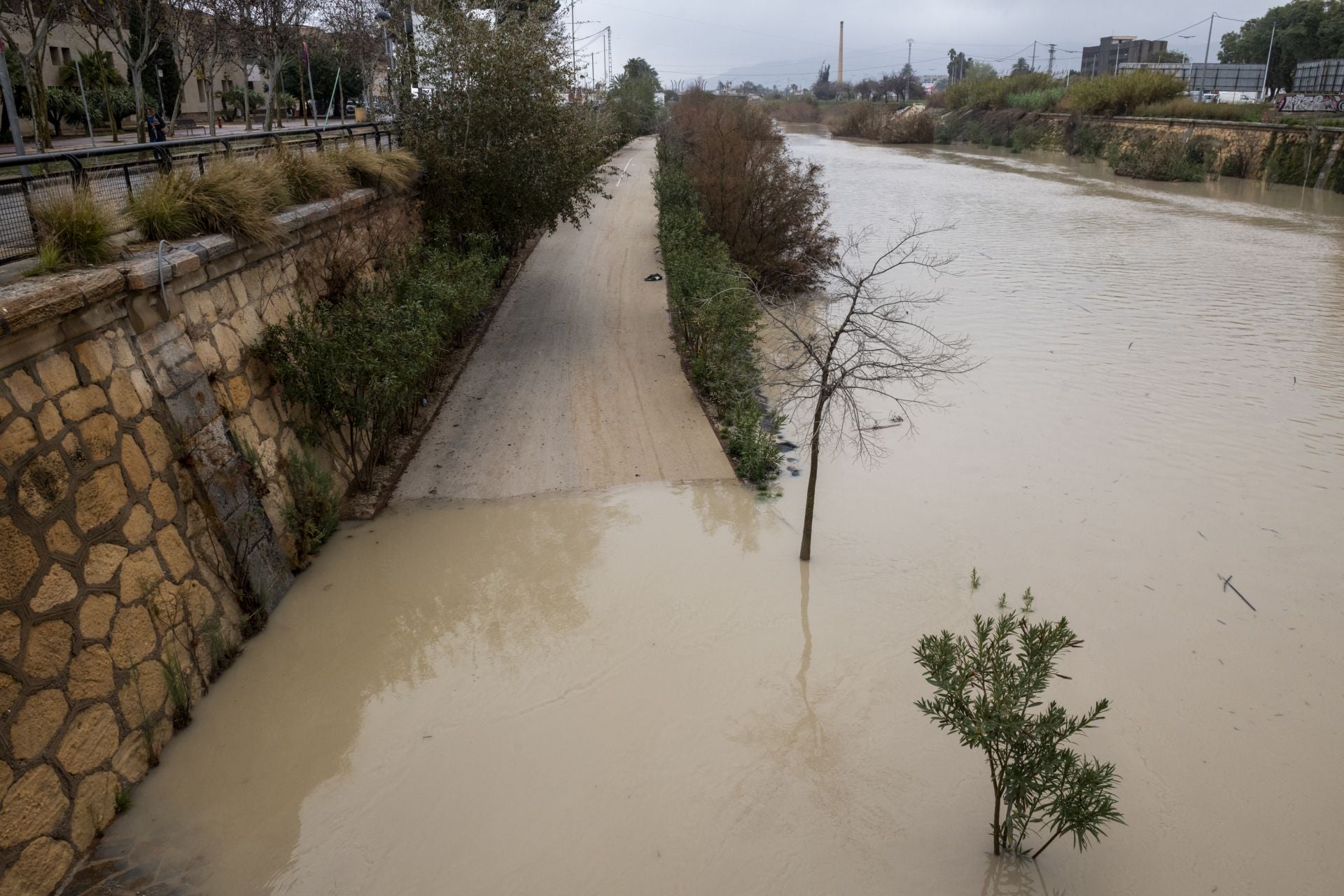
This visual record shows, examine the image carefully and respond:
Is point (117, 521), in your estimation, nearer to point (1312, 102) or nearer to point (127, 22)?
point (127, 22)

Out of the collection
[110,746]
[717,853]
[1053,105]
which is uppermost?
[1053,105]

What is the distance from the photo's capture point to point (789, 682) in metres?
6.83

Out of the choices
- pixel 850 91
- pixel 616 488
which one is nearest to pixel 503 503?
pixel 616 488

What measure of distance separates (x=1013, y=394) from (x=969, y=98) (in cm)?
6146

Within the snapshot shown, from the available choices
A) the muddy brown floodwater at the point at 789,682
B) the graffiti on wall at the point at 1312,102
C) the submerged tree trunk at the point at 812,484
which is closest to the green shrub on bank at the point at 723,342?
the muddy brown floodwater at the point at 789,682

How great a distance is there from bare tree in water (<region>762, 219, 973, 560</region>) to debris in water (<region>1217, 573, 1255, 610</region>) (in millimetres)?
3091

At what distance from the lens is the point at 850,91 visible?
5281 inches

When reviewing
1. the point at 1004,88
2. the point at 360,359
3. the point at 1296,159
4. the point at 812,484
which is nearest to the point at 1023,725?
the point at 812,484

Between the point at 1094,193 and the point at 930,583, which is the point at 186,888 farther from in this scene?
the point at 1094,193

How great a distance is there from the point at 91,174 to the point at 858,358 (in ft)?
24.6

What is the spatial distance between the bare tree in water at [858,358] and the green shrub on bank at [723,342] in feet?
1.65

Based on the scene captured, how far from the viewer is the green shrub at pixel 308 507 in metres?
7.95

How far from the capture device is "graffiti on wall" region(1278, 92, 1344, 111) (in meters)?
40.7

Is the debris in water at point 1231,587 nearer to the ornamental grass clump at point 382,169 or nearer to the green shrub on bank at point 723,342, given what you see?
the green shrub on bank at point 723,342
